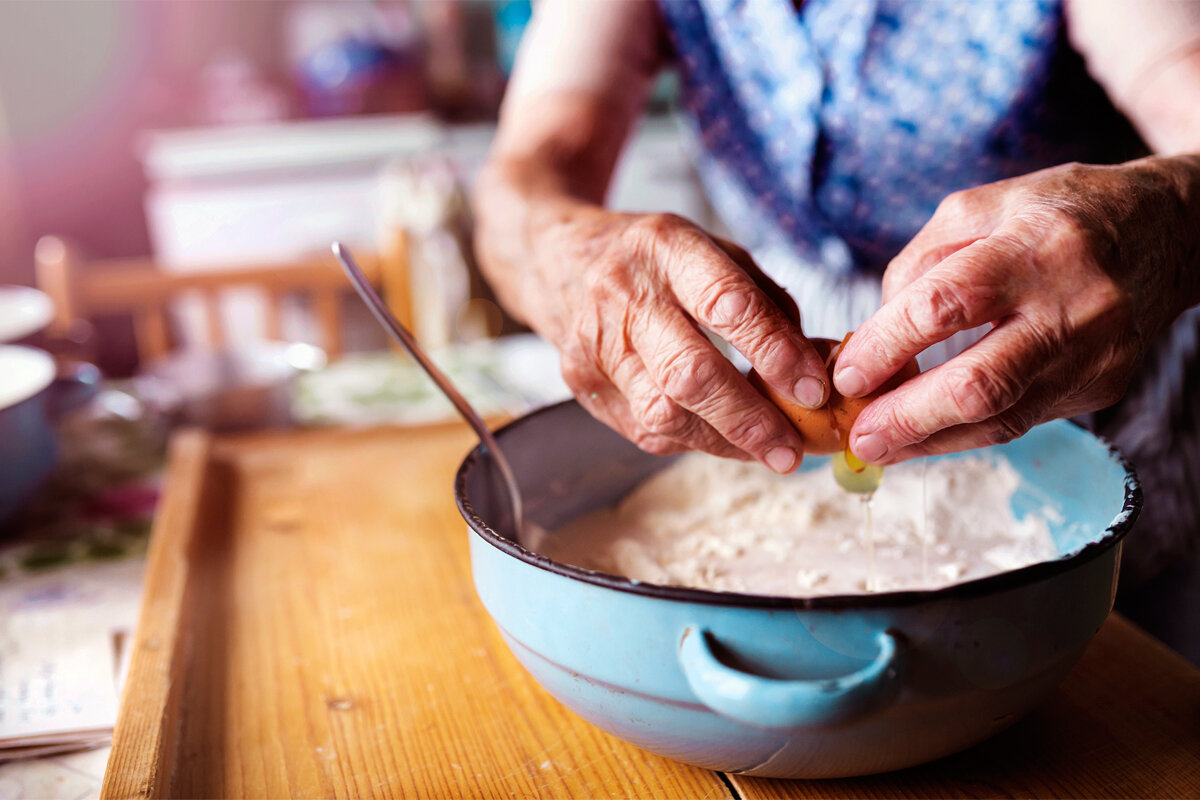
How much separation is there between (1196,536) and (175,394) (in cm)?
103

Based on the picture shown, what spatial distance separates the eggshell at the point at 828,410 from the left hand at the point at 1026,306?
0.04ft

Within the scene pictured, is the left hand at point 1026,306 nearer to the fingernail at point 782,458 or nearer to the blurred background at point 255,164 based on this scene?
the fingernail at point 782,458

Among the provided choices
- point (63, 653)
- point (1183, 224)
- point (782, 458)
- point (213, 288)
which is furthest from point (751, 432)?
point (213, 288)

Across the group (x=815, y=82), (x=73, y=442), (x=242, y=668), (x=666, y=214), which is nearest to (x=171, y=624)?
(x=242, y=668)

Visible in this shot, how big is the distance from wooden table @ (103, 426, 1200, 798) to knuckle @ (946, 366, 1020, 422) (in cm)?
18

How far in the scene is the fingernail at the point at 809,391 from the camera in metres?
0.47

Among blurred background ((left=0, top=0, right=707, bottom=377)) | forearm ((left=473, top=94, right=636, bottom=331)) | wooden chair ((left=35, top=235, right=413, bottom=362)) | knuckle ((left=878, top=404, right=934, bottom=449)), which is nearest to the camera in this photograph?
knuckle ((left=878, top=404, right=934, bottom=449))

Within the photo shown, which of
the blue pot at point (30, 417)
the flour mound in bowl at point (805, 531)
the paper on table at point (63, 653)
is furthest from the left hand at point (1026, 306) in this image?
the blue pot at point (30, 417)

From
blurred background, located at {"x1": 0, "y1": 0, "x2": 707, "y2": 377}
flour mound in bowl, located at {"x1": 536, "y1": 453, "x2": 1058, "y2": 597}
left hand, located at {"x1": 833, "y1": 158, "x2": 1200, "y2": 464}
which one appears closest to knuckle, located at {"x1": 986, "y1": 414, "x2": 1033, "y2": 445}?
left hand, located at {"x1": 833, "y1": 158, "x2": 1200, "y2": 464}

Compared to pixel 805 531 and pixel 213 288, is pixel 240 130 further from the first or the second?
pixel 805 531

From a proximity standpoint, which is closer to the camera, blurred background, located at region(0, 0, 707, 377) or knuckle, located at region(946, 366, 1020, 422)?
knuckle, located at region(946, 366, 1020, 422)

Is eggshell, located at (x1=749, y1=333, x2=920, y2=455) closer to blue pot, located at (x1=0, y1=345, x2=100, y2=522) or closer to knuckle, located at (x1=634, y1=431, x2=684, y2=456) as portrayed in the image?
knuckle, located at (x1=634, y1=431, x2=684, y2=456)

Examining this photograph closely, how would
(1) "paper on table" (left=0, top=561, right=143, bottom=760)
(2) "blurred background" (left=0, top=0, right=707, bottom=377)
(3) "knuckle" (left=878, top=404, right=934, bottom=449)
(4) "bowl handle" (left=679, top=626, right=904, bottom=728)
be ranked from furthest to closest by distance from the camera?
(2) "blurred background" (left=0, top=0, right=707, bottom=377)
(1) "paper on table" (left=0, top=561, right=143, bottom=760)
(3) "knuckle" (left=878, top=404, right=934, bottom=449)
(4) "bowl handle" (left=679, top=626, right=904, bottom=728)

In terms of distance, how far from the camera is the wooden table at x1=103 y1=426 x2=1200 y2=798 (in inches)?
17.9
